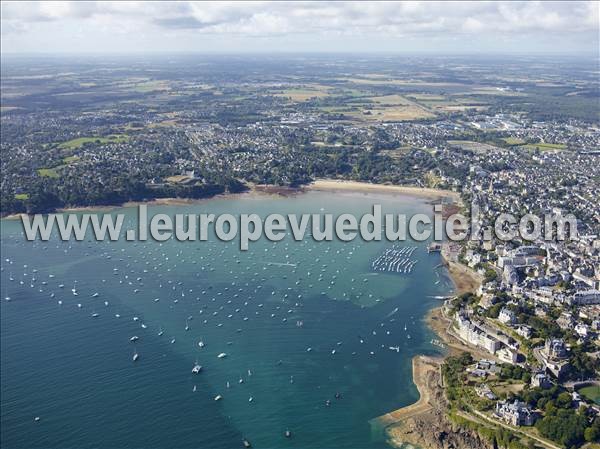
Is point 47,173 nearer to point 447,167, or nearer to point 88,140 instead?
point 88,140

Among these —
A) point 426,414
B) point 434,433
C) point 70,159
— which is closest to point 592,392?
point 426,414

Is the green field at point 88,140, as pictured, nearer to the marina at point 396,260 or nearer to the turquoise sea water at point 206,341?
the turquoise sea water at point 206,341

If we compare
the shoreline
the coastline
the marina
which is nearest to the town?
the marina

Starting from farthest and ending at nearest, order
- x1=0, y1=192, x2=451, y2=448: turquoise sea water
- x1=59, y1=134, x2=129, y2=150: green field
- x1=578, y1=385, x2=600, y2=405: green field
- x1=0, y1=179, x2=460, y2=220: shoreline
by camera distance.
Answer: x1=59, y1=134, x2=129, y2=150: green field → x1=0, y1=179, x2=460, y2=220: shoreline → x1=578, y1=385, x2=600, y2=405: green field → x1=0, y1=192, x2=451, y2=448: turquoise sea water

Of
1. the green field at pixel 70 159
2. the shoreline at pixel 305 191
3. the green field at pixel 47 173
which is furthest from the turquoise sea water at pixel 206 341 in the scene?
the green field at pixel 70 159

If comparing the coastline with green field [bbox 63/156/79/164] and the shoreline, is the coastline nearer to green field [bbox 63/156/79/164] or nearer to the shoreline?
the shoreline
